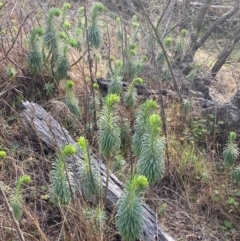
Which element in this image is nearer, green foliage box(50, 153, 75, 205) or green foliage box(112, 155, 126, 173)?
green foliage box(50, 153, 75, 205)

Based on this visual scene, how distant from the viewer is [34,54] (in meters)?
4.89

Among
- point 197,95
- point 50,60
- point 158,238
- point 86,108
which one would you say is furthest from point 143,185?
point 197,95

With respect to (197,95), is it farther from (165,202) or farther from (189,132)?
(165,202)

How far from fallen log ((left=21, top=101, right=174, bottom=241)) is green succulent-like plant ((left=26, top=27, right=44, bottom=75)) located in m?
Result: 0.67

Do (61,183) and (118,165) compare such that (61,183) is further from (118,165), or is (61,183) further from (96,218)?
(118,165)

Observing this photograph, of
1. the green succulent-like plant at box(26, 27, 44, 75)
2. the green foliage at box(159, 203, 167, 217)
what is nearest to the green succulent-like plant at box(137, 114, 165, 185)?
the green foliage at box(159, 203, 167, 217)

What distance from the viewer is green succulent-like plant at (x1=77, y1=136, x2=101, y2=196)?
10.00ft

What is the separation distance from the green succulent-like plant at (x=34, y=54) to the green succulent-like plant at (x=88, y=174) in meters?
2.08

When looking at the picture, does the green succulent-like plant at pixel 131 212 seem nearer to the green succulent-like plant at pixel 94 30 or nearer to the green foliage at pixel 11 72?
the green succulent-like plant at pixel 94 30

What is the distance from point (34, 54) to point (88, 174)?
2.26m

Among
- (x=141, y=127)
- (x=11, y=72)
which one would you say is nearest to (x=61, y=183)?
(x=141, y=127)

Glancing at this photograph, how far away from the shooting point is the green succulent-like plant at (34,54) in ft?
15.8

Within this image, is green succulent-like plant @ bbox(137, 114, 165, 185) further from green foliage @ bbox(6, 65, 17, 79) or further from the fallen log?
green foliage @ bbox(6, 65, 17, 79)

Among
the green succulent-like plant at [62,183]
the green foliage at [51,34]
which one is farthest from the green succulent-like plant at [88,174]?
the green foliage at [51,34]
